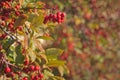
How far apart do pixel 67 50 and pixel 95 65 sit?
0.98 meters

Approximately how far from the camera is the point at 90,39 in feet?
27.9

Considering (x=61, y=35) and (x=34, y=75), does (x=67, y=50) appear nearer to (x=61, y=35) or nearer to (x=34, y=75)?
(x=61, y=35)

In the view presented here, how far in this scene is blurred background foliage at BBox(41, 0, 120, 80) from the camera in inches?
315

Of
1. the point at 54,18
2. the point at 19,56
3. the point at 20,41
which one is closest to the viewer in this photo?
the point at 20,41

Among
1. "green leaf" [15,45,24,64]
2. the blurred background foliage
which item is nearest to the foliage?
"green leaf" [15,45,24,64]

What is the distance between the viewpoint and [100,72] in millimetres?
8906

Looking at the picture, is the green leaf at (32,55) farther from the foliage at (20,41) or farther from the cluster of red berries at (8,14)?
the cluster of red berries at (8,14)

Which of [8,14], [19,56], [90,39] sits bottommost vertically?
[90,39]

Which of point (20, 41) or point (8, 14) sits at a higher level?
point (8, 14)

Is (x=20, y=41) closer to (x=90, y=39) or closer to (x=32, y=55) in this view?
(x=32, y=55)

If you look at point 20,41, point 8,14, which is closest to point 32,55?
point 20,41

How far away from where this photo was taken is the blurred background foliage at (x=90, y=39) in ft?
26.2

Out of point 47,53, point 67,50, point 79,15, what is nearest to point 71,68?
point 67,50

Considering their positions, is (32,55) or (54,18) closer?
(32,55)
